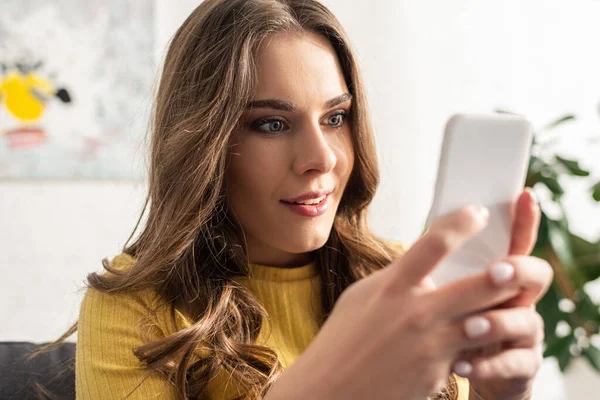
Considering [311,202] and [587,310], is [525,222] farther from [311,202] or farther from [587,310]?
[587,310]

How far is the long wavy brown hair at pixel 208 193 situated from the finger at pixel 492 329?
0.64m

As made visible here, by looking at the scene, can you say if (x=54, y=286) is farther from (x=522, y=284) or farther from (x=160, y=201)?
(x=522, y=284)

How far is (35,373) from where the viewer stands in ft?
4.58

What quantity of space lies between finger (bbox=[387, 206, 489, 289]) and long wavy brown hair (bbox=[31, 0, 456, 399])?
0.67m

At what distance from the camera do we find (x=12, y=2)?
282 centimetres

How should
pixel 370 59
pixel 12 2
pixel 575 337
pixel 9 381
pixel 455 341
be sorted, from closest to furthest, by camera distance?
pixel 455 341 < pixel 9 381 < pixel 575 337 < pixel 12 2 < pixel 370 59

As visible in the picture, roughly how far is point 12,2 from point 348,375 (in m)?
2.61

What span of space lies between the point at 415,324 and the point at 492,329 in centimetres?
8

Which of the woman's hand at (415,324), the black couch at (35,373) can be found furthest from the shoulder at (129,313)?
the woman's hand at (415,324)

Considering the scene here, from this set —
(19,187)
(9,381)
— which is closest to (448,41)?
(19,187)

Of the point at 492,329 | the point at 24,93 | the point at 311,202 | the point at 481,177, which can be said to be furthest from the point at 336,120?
the point at 24,93

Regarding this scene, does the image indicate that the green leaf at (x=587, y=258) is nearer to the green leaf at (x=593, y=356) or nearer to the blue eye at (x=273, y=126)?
the green leaf at (x=593, y=356)

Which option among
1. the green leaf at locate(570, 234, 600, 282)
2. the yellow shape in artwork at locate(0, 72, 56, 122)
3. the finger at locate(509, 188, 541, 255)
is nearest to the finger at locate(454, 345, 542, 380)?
the finger at locate(509, 188, 541, 255)

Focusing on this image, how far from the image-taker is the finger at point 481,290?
2.04 ft
